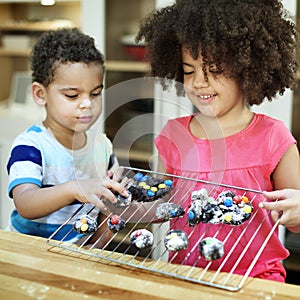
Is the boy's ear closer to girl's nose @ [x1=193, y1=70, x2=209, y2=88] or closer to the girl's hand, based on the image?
girl's nose @ [x1=193, y1=70, x2=209, y2=88]

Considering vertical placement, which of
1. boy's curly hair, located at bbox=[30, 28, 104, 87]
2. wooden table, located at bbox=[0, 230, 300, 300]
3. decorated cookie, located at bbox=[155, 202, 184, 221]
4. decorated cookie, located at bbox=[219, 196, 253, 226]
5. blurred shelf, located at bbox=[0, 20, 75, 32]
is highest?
blurred shelf, located at bbox=[0, 20, 75, 32]

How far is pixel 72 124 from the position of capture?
4.55 ft

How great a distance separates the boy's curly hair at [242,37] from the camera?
118 cm

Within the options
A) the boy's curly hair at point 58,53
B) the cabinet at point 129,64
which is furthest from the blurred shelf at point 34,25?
the boy's curly hair at point 58,53

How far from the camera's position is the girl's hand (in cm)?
97

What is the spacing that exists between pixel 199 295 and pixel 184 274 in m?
0.09

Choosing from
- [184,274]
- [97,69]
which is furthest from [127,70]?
[184,274]

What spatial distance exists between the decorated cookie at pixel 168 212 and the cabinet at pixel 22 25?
2.00 metres

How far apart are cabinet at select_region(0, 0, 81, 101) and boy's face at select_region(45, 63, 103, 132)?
1605 mm

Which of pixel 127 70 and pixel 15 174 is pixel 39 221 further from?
pixel 127 70

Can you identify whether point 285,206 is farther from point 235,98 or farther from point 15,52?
point 15,52

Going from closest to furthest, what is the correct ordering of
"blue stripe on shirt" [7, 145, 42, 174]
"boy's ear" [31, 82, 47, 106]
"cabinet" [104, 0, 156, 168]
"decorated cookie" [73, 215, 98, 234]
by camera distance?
1. "decorated cookie" [73, 215, 98, 234]
2. "blue stripe on shirt" [7, 145, 42, 174]
3. "boy's ear" [31, 82, 47, 106]
4. "cabinet" [104, 0, 156, 168]

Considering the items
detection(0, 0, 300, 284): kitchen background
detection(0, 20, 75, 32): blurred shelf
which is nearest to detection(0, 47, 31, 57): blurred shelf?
detection(0, 0, 300, 284): kitchen background

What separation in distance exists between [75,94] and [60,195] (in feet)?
1.01
